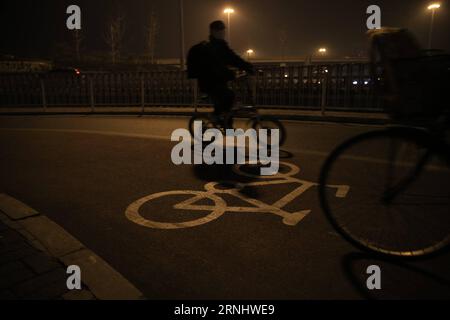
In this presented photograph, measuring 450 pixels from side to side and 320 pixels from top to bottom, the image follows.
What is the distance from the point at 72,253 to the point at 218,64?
14.8 feet

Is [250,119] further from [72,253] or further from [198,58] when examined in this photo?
[72,253]

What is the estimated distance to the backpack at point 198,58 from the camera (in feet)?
22.1

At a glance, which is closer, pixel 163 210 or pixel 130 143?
pixel 163 210

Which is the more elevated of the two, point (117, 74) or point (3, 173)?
point (117, 74)

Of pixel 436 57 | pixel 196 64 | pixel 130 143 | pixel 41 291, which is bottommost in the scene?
pixel 41 291

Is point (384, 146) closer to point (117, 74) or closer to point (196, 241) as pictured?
point (196, 241)

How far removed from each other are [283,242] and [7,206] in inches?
115

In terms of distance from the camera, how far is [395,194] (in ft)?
10.2

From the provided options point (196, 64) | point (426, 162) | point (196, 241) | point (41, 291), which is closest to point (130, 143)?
point (196, 64)

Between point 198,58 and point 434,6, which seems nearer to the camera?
point 198,58

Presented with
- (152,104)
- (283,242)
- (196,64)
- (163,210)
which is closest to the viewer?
(283,242)

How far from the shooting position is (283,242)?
11.0 feet

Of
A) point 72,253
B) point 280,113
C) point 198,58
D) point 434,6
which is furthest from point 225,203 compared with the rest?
point 434,6

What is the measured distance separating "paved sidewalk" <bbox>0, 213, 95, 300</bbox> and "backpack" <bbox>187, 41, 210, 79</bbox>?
4.25 m
